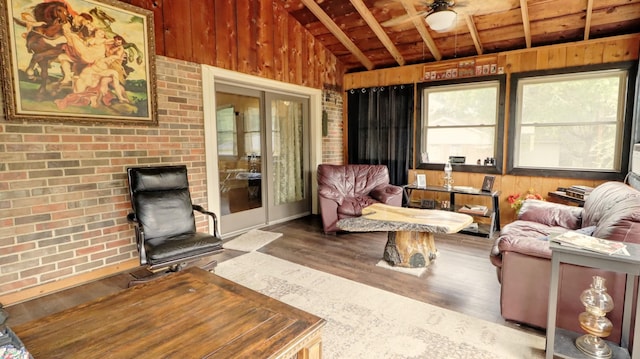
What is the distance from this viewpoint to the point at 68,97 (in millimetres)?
2799

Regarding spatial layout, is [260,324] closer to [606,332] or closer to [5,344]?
[5,344]

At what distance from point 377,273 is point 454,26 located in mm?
2882

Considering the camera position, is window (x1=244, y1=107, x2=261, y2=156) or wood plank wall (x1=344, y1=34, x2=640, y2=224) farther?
window (x1=244, y1=107, x2=261, y2=156)

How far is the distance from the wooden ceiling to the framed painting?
2.39 m

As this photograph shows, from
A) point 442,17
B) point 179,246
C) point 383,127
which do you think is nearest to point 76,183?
point 179,246

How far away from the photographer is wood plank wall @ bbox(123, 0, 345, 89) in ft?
11.4

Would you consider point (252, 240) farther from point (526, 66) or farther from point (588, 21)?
point (588, 21)

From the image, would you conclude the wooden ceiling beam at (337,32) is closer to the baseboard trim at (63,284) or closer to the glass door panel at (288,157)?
the glass door panel at (288,157)

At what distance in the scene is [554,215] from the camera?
304cm

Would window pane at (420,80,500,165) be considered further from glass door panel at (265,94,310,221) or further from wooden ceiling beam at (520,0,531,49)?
glass door panel at (265,94,310,221)

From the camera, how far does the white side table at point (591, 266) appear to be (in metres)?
1.55

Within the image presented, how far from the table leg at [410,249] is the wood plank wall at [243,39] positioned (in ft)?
9.35

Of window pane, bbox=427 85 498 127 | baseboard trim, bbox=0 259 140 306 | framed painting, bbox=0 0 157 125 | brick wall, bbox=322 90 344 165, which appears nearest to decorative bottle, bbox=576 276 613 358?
window pane, bbox=427 85 498 127

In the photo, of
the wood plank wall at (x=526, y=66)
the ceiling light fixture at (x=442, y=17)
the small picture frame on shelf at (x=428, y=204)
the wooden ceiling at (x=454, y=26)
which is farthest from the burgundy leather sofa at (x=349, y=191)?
the ceiling light fixture at (x=442, y=17)
